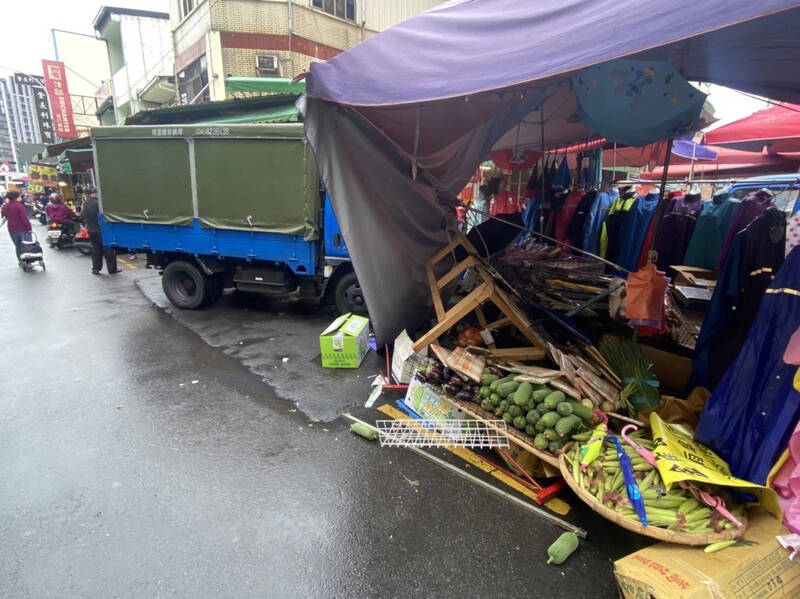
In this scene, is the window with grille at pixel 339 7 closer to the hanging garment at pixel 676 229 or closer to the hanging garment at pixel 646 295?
the hanging garment at pixel 676 229

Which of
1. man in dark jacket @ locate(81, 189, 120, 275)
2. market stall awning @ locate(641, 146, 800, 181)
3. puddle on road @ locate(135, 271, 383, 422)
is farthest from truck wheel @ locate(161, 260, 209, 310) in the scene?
market stall awning @ locate(641, 146, 800, 181)

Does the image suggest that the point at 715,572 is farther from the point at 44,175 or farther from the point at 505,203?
the point at 44,175

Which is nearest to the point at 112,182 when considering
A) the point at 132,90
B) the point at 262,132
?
the point at 262,132

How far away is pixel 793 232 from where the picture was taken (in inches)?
107

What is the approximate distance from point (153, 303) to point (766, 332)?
861 centimetres

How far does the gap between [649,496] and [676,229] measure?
4350 mm

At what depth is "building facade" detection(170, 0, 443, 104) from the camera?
13070 mm

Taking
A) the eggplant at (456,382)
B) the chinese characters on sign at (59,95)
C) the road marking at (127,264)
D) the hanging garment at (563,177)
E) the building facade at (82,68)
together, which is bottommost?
the road marking at (127,264)

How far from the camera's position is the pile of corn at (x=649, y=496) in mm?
2186

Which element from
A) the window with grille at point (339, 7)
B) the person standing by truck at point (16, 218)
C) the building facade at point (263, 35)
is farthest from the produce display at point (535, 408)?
the window with grille at point (339, 7)

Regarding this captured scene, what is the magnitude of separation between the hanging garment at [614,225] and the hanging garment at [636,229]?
87 mm

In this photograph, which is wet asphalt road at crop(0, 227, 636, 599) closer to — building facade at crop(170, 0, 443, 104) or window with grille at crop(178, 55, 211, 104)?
building facade at crop(170, 0, 443, 104)

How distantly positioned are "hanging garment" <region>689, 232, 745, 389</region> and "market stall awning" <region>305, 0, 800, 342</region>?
1304mm

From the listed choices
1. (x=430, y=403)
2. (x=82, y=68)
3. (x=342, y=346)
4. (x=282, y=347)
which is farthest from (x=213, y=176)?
(x=82, y=68)
